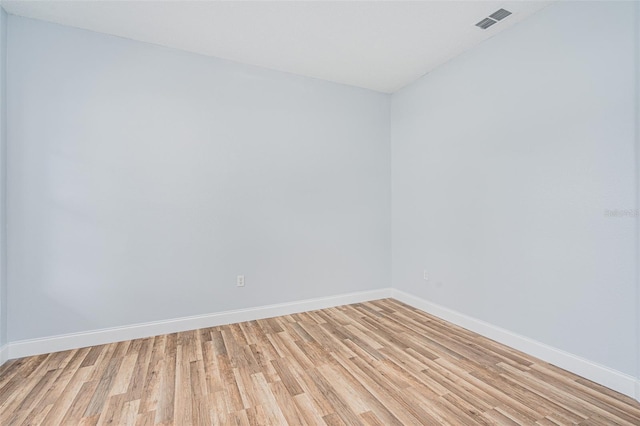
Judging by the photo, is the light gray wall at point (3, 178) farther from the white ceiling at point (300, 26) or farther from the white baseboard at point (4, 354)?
the white ceiling at point (300, 26)

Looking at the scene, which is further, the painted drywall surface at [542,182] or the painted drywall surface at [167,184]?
the painted drywall surface at [167,184]

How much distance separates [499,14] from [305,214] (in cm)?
257

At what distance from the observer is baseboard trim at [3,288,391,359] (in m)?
2.42

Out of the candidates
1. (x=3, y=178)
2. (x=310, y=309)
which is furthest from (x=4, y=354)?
(x=310, y=309)

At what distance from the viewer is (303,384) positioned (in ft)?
6.55

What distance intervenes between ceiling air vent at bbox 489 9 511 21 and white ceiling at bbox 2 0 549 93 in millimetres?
42

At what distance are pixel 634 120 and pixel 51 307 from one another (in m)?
4.55

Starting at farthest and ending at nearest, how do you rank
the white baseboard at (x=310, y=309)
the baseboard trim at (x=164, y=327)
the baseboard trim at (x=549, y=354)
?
the baseboard trim at (x=164, y=327) < the white baseboard at (x=310, y=309) < the baseboard trim at (x=549, y=354)

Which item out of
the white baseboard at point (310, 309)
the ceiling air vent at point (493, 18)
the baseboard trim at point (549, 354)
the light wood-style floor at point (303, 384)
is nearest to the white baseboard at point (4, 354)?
the white baseboard at point (310, 309)

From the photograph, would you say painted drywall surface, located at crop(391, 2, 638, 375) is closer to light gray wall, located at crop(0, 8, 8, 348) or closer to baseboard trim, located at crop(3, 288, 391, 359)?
baseboard trim, located at crop(3, 288, 391, 359)

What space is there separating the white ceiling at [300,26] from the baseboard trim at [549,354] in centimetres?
268

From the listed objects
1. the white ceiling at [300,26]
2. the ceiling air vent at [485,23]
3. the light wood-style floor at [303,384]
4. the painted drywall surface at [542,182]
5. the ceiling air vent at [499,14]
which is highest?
the white ceiling at [300,26]

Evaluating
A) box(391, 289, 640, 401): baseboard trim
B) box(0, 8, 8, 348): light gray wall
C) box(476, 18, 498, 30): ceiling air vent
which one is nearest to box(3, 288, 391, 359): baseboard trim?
box(0, 8, 8, 348): light gray wall

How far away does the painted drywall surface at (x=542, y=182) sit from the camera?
1.93 metres
